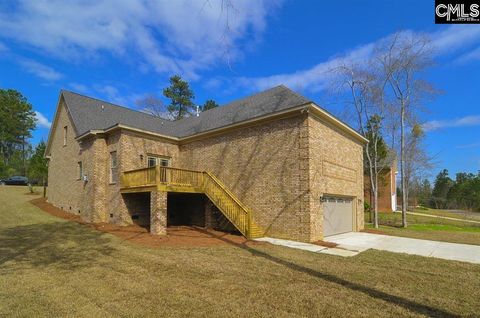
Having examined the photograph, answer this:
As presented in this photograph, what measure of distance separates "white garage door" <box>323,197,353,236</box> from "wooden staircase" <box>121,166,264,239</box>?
3501 mm

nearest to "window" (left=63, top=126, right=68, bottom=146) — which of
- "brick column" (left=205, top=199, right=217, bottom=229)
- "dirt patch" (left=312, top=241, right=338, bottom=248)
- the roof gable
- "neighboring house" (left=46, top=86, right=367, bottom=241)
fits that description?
"neighboring house" (left=46, top=86, right=367, bottom=241)

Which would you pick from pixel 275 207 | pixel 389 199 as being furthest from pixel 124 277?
pixel 389 199

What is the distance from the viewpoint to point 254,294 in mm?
6312

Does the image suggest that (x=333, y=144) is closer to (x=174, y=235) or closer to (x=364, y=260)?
(x=364, y=260)

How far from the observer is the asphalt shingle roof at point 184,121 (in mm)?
16266

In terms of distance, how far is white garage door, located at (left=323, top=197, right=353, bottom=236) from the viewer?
52.2ft

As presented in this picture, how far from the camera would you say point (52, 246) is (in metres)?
11.1

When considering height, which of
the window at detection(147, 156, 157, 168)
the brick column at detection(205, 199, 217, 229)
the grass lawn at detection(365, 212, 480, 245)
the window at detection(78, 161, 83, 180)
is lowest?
the grass lawn at detection(365, 212, 480, 245)

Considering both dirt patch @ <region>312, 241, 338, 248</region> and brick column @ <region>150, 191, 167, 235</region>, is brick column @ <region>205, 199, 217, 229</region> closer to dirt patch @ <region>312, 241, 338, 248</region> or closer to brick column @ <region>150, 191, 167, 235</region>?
brick column @ <region>150, 191, 167, 235</region>

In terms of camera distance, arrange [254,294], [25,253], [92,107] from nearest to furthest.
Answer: [254,294]
[25,253]
[92,107]

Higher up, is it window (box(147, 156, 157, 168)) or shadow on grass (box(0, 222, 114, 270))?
window (box(147, 156, 157, 168))

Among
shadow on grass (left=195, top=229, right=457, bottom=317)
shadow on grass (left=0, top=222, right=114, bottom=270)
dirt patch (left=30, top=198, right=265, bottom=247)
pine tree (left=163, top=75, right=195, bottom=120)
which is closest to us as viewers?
shadow on grass (left=195, top=229, right=457, bottom=317)

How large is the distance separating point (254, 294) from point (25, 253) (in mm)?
7910

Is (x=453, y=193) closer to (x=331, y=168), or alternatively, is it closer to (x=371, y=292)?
(x=331, y=168)
